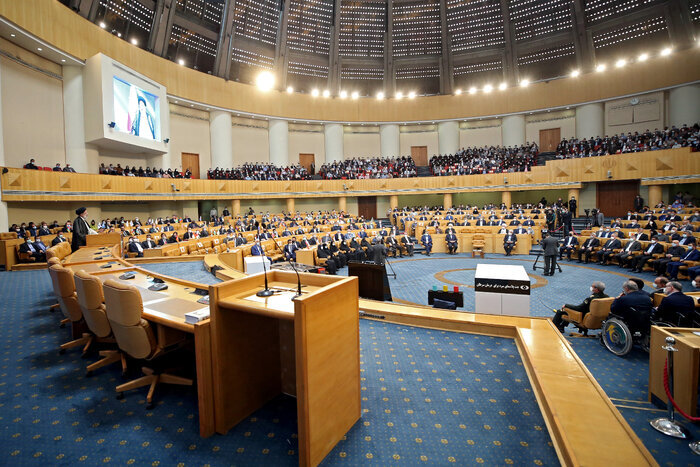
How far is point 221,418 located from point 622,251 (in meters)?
11.8

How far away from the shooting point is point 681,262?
8242 millimetres

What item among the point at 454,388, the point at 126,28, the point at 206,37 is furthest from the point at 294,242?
the point at 206,37

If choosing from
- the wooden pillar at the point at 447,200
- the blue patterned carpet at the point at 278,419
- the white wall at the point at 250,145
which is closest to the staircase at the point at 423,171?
the wooden pillar at the point at 447,200

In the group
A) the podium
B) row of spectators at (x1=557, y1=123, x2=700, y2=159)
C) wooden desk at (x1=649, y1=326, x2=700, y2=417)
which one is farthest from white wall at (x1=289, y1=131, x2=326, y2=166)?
wooden desk at (x1=649, y1=326, x2=700, y2=417)

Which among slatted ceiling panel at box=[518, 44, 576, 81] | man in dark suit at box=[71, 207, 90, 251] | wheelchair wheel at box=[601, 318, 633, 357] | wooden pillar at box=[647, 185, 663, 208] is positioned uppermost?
slatted ceiling panel at box=[518, 44, 576, 81]

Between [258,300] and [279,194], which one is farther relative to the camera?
[279,194]

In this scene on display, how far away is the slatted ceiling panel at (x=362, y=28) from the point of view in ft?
73.8

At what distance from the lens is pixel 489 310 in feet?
16.3

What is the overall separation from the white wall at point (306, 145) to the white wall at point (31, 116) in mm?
13639

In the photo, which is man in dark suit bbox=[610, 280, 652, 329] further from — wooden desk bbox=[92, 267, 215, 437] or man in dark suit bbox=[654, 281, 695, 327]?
wooden desk bbox=[92, 267, 215, 437]

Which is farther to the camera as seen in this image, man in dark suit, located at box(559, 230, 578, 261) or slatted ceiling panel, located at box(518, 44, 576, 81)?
slatted ceiling panel, located at box(518, 44, 576, 81)

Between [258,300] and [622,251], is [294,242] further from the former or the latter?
[622,251]

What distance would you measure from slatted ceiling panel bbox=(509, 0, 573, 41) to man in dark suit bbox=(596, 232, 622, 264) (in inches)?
679

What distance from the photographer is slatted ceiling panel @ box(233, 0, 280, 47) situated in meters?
19.6
